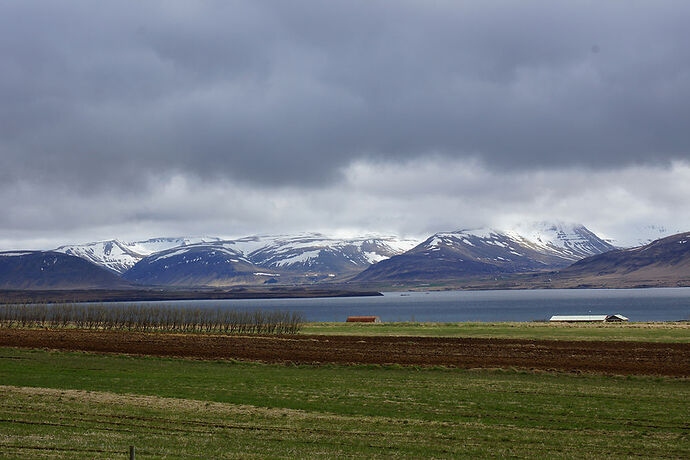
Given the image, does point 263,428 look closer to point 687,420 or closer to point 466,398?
point 466,398

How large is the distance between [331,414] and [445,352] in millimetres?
36466

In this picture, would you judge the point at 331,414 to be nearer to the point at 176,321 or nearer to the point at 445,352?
the point at 445,352

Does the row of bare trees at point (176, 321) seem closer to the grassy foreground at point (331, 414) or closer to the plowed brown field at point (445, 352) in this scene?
the plowed brown field at point (445, 352)

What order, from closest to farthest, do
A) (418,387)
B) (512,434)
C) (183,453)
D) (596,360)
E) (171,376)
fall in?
(183,453), (512,434), (418,387), (171,376), (596,360)

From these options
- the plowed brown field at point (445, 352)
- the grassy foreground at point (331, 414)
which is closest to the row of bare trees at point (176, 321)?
the plowed brown field at point (445, 352)

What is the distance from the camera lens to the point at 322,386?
37562mm

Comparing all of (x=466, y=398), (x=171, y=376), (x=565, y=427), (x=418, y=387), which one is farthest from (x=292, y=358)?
(x=565, y=427)

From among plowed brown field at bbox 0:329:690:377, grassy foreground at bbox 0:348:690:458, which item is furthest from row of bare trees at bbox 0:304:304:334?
grassy foreground at bbox 0:348:690:458

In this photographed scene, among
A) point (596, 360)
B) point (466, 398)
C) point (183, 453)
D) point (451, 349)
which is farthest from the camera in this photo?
point (451, 349)

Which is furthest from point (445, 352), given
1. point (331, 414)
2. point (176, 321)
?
point (176, 321)

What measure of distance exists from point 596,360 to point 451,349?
52.2 ft

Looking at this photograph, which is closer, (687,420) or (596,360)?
(687,420)

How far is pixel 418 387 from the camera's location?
37438 millimetres

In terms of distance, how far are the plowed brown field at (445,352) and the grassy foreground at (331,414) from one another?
26.1ft
